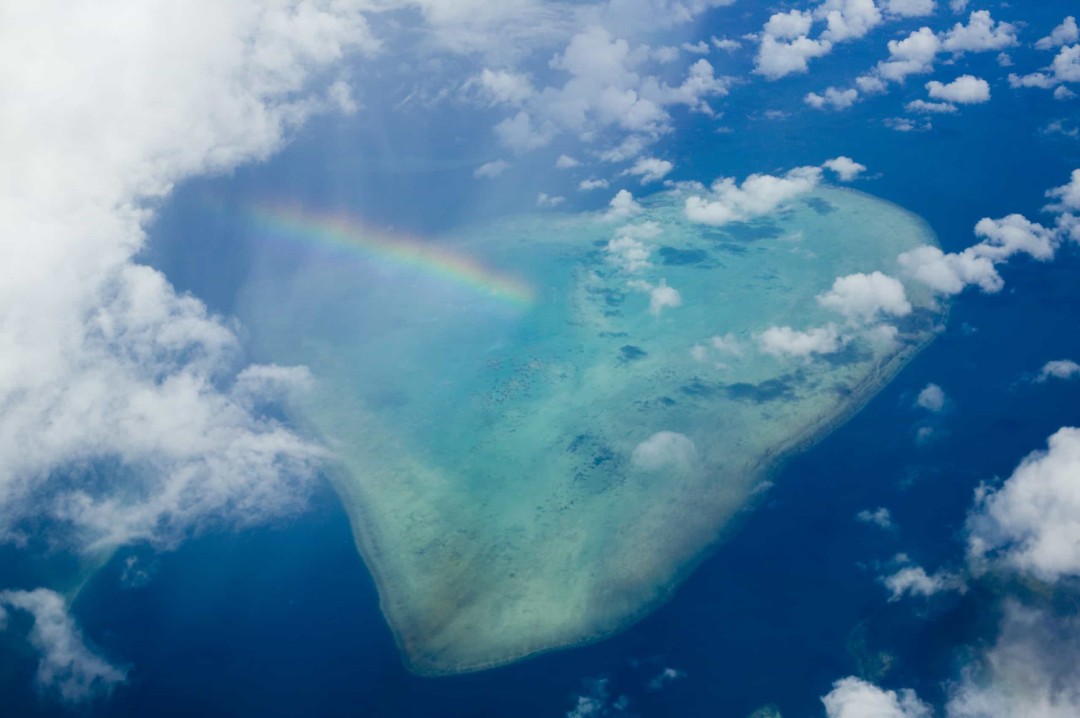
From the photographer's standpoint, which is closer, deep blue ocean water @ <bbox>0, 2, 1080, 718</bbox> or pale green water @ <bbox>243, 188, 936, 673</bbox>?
deep blue ocean water @ <bbox>0, 2, 1080, 718</bbox>

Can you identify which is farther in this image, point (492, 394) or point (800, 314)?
point (800, 314)

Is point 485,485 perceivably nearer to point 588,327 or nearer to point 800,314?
point 588,327

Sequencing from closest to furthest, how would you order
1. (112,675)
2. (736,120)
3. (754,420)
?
(112,675)
(754,420)
(736,120)

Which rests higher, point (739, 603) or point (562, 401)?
point (562, 401)

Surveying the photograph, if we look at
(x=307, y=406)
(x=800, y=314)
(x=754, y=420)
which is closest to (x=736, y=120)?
(x=800, y=314)

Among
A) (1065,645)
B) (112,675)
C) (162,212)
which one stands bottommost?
(1065,645)

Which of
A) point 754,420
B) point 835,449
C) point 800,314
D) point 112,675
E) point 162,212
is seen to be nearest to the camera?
point 112,675

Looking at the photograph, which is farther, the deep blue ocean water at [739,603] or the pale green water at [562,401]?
the pale green water at [562,401]

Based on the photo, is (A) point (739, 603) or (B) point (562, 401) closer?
(A) point (739, 603)
